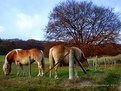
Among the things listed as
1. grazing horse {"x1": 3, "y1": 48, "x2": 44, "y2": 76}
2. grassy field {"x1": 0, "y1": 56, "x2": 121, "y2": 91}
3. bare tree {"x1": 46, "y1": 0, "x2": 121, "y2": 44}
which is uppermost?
bare tree {"x1": 46, "y1": 0, "x2": 121, "y2": 44}

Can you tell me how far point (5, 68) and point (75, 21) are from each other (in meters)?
43.9

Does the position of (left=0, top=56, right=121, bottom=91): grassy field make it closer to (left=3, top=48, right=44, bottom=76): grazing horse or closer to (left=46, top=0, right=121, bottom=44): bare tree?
(left=3, top=48, right=44, bottom=76): grazing horse

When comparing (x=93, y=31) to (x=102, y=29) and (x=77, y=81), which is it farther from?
(x=77, y=81)

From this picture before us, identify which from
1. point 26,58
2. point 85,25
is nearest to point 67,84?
point 26,58

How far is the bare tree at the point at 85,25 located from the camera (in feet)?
206

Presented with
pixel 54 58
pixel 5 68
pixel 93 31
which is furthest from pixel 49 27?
pixel 54 58

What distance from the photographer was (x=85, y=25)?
63.6 m

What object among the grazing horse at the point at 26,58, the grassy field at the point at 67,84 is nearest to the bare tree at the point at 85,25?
the grazing horse at the point at 26,58

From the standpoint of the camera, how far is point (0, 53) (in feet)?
242

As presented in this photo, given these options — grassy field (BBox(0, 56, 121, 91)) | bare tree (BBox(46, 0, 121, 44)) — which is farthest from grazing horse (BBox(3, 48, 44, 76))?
bare tree (BBox(46, 0, 121, 44))

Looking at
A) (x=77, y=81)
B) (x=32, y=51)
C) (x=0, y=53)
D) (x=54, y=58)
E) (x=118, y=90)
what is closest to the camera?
(x=118, y=90)

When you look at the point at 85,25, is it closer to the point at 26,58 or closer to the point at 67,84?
the point at 26,58

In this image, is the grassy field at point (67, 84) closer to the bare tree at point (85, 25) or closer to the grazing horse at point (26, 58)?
the grazing horse at point (26, 58)

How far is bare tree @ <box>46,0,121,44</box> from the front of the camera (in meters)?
62.8
